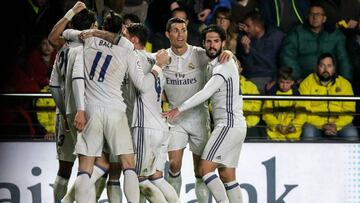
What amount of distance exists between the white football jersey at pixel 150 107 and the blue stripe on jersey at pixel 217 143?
1.47 ft

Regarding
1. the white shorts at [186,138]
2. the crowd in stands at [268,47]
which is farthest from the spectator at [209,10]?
the white shorts at [186,138]

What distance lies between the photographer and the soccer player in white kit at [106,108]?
1027cm

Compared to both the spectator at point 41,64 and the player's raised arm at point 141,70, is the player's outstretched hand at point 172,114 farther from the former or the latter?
the spectator at point 41,64

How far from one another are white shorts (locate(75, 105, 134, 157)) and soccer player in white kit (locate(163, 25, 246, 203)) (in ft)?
1.74

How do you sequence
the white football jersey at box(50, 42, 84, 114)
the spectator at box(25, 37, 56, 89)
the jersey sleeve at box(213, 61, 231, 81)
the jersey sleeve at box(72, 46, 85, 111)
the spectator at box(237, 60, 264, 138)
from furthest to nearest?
the spectator at box(25, 37, 56, 89), the spectator at box(237, 60, 264, 138), the jersey sleeve at box(213, 61, 231, 81), the white football jersey at box(50, 42, 84, 114), the jersey sleeve at box(72, 46, 85, 111)

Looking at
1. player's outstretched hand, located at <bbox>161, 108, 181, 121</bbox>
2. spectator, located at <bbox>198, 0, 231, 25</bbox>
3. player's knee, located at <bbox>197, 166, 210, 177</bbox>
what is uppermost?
spectator, located at <bbox>198, 0, 231, 25</bbox>

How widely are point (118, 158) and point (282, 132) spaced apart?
245cm

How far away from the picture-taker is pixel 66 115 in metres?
10.6

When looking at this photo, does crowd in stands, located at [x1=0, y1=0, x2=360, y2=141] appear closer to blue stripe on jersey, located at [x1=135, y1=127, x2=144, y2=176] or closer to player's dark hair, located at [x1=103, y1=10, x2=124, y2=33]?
blue stripe on jersey, located at [x1=135, y1=127, x2=144, y2=176]

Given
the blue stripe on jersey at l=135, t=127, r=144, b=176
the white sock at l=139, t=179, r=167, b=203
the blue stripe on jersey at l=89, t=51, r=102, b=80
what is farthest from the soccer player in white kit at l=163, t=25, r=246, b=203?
the blue stripe on jersey at l=89, t=51, r=102, b=80

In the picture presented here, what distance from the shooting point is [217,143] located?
10.8 meters

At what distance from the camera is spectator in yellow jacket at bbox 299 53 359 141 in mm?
12516

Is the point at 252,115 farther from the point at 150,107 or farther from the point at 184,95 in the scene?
the point at 150,107

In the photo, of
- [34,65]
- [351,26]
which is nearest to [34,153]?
[34,65]
